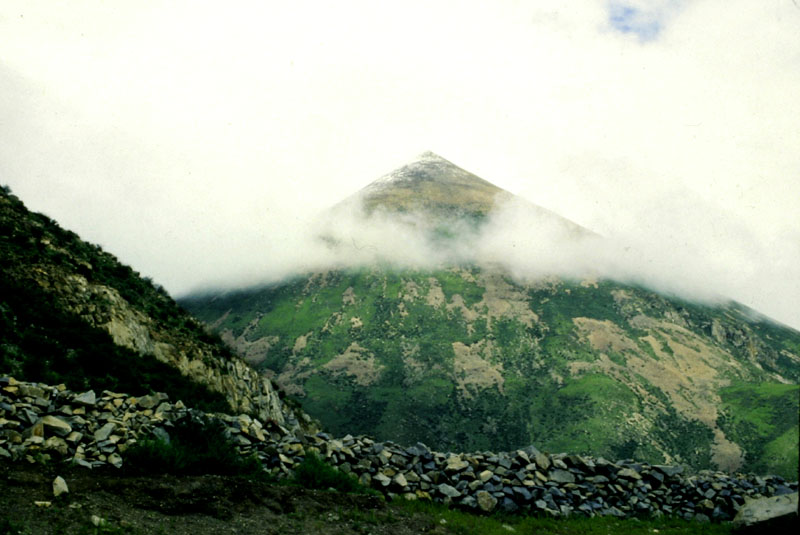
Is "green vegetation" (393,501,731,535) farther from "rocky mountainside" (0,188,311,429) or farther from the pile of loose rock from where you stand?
"rocky mountainside" (0,188,311,429)

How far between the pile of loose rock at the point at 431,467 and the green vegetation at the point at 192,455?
35 cm

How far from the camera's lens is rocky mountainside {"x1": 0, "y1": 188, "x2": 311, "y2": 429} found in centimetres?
1878

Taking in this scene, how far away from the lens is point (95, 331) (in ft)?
74.7

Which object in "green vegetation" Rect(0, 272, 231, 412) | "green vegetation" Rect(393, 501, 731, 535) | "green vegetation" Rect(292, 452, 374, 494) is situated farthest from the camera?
"green vegetation" Rect(0, 272, 231, 412)

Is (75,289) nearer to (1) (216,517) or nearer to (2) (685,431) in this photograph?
(1) (216,517)

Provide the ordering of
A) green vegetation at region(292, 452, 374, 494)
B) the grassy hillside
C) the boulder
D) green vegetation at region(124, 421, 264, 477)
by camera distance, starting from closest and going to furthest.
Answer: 1. the boulder
2. green vegetation at region(124, 421, 264, 477)
3. green vegetation at region(292, 452, 374, 494)
4. the grassy hillside

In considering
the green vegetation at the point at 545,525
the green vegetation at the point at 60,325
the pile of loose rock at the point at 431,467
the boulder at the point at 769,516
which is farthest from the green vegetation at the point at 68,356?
the boulder at the point at 769,516

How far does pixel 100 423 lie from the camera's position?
43.6ft

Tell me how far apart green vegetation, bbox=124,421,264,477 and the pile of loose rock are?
1.15 ft

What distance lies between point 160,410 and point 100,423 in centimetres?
173

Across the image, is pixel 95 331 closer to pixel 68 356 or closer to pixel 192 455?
pixel 68 356

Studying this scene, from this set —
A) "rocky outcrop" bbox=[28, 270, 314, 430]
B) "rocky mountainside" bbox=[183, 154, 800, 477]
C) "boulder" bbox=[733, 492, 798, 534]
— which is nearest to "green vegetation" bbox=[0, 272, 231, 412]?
"rocky outcrop" bbox=[28, 270, 314, 430]

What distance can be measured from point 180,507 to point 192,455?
8.62ft

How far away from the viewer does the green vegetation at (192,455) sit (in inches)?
488
